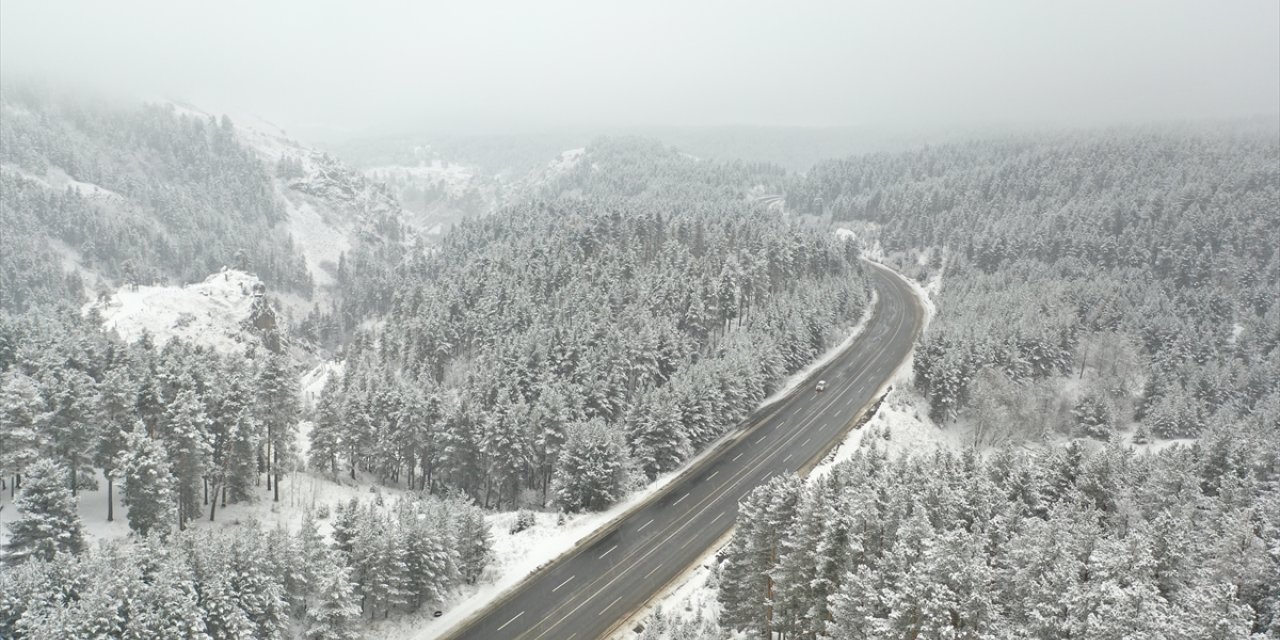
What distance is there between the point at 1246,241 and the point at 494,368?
18965 cm

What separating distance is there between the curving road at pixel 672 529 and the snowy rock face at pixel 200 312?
9750 centimetres

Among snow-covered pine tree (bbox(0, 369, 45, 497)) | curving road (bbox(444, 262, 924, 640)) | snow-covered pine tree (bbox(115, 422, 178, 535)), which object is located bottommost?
curving road (bbox(444, 262, 924, 640))

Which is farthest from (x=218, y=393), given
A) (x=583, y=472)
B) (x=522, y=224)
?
(x=522, y=224)

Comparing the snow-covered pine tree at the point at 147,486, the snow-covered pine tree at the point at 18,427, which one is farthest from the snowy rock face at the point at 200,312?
the snow-covered pine tree at the point at 147,486

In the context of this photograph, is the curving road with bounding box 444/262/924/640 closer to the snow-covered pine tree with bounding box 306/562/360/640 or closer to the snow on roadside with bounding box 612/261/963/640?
the snow on roadside with bounding box 612/261/963/640

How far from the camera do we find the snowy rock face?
396 ft

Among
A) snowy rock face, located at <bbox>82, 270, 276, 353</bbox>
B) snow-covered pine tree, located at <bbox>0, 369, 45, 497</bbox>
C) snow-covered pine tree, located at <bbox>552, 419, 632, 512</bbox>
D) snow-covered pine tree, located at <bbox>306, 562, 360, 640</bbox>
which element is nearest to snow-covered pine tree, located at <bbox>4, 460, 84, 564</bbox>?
snow-covered pine tree, located at <bbox>0, 369, 45, 497</bbox>

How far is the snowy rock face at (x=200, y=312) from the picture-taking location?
121 m

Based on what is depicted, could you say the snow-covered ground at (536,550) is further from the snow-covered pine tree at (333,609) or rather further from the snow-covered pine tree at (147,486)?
the snow-covered pine tree at (147,486)

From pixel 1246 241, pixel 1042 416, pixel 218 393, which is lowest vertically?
pixel 1042 416

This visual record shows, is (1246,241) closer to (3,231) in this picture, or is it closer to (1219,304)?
(1219,304)

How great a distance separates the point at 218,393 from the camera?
187 feet

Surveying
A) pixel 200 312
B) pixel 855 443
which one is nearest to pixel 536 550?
pixel 855 443

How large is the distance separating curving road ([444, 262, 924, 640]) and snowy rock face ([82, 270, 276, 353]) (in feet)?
320
